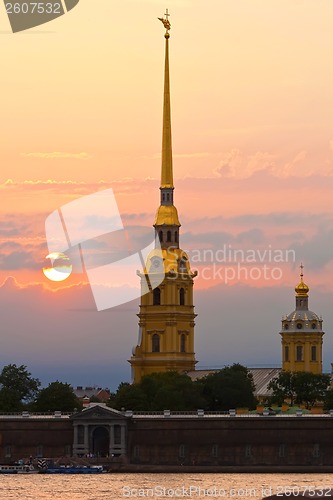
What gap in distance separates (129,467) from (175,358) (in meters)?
32.6

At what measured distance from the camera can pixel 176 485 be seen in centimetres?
10538

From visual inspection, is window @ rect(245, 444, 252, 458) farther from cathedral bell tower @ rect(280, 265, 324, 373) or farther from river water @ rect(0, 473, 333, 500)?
cathedral bell tower @ rect(280, 265, 324, 373)

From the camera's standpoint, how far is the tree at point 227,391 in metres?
139

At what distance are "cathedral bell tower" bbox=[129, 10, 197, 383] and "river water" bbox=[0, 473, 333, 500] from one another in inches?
1441

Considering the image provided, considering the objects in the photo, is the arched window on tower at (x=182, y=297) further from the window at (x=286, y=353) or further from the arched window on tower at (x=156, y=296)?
the window at (x=286, y=353)

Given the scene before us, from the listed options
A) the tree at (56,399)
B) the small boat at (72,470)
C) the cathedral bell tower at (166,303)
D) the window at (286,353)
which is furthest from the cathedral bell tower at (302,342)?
the small boat at (72,470)

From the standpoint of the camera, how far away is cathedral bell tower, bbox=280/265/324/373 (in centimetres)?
15850

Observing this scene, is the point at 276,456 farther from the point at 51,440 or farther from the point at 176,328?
the point at 176,328

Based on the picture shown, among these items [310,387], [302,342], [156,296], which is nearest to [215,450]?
[310,387]

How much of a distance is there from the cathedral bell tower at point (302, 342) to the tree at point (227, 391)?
16.8 m

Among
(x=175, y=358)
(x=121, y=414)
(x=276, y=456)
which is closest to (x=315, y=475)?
(x=276, y=456)

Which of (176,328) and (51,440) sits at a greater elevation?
(176,328)

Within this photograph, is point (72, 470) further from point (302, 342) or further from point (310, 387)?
point (302, 342)

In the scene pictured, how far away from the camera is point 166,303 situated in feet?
500
